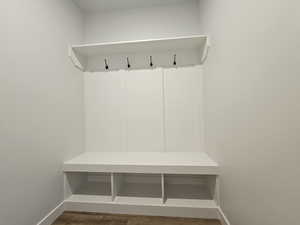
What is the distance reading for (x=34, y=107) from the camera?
4.43ft

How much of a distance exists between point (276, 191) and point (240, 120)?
17.2 inches

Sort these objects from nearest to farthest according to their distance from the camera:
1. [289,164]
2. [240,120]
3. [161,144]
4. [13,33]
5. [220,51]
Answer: [289,164] < [240,120] < [13,33] < [220,51] < [161,144]

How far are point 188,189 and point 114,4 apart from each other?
244 centimetres

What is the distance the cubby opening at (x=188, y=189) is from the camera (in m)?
1.69

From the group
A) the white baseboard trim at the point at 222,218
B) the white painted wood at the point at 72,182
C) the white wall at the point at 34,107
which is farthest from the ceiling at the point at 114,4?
the white baseboard trim at the point at 222,218

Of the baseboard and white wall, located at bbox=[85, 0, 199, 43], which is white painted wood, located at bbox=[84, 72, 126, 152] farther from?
the baseboard

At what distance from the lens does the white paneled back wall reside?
2035mm

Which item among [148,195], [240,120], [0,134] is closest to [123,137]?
[148,195]

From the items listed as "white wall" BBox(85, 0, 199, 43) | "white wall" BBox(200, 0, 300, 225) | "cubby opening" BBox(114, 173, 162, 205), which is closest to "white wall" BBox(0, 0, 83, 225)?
"white wall" BBox(85, 0, 199, 43)

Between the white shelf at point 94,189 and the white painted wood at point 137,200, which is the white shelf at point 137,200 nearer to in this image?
the white painted wood at point 137,200

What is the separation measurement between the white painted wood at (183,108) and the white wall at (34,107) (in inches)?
45.2

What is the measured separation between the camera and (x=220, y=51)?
139cm

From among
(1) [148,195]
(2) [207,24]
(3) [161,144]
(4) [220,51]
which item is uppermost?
(2) [207,24]

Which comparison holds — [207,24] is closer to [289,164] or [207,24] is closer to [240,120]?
[240,120]
